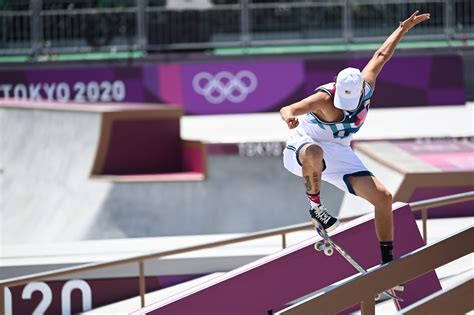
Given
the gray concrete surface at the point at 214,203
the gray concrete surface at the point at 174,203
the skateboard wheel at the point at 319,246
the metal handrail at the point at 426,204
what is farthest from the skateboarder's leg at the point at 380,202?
the gray concrete surface at the point at 214,203

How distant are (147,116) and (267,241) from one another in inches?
233

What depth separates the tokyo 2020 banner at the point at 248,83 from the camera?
866 inches

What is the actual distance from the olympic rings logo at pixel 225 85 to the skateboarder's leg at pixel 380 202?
1458 centimetres

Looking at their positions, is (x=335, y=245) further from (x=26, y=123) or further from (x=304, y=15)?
(x=304, y=15)

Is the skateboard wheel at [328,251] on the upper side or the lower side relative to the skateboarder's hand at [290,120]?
lower

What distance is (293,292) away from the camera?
28.1 ft

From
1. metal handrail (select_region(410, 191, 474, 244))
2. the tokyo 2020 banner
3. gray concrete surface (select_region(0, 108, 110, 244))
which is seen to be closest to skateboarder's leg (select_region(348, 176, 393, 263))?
metal handrail (select_region(410, 191, 474, 244))

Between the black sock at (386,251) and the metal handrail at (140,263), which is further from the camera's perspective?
the metal handrail at (140,263)

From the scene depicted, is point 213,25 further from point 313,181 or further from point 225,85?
point 313,181

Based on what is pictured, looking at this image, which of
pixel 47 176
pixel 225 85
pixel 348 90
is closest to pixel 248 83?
pixel 225 85

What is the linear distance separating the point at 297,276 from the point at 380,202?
1377 millimetres

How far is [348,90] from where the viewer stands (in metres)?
7.37

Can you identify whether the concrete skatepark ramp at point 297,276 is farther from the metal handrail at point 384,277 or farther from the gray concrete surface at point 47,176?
the gray concrete surface at point 47,176

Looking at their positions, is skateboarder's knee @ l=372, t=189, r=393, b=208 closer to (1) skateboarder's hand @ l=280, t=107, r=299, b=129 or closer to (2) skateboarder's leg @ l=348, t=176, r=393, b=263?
(2) skateboarder's leg @ l=348, t=176, r=393, b=263
